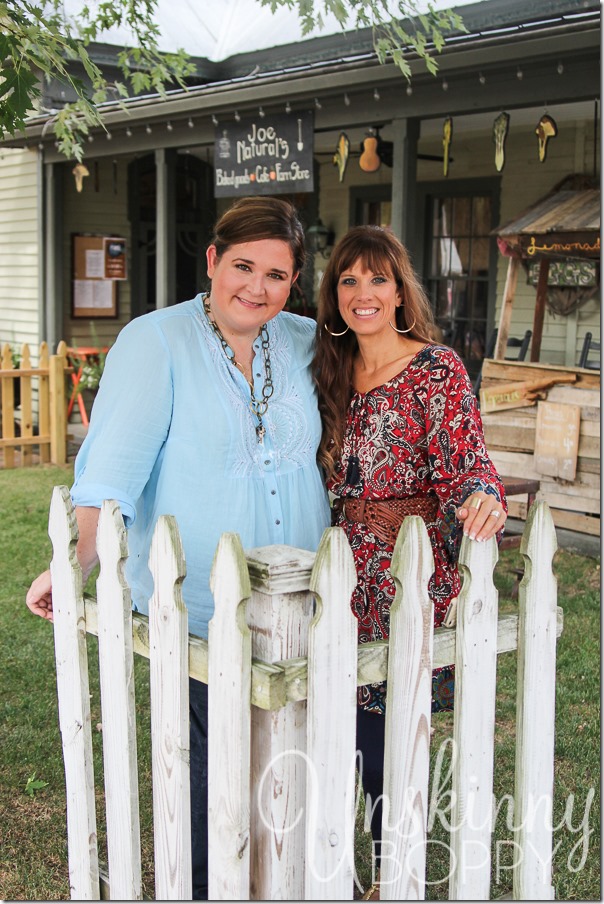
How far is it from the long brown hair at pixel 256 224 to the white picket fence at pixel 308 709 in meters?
0.77

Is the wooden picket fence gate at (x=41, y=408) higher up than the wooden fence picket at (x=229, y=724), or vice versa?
the wooden picket fence gate at (x=41, y=408)

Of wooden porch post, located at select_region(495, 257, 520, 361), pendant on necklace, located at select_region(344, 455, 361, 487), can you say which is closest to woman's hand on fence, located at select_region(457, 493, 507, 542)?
pendant on necklace, located at select_region(344, 455, 361, 487)

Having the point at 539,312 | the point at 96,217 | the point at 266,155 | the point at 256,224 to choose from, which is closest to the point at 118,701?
the point at 256,224

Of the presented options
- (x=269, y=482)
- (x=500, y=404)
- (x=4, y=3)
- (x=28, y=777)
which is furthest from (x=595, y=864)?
(x=500, y=404)

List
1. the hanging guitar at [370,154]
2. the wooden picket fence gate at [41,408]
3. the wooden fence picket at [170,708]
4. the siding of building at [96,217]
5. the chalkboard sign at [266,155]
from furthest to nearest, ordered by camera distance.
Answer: the siding of building at [96,217], the wooden picket fence gate at [41,408], the hanging guitar at [370,154], the chalkboard sign at [266,155], the wooden fence picket at [170,708]

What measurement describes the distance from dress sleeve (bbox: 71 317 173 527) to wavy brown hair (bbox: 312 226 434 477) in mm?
487

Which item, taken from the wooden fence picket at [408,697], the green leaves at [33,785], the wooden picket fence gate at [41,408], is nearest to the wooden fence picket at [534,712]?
the wooden fence picket at [408,697]

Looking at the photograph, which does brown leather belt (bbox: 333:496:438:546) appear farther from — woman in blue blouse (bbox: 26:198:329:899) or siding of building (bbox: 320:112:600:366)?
siding of building (bbox: 320:112:600:366)

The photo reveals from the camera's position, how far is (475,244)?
10.9 metres

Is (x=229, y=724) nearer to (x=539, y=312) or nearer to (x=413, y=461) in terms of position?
(x=413, y=461)

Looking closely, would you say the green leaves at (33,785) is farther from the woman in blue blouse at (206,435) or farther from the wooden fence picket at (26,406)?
the wooden fence picket at (26,406)

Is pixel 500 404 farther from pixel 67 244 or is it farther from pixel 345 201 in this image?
pixel 67 244

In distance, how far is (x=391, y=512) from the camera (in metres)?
2.56

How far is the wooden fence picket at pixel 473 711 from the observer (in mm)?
1997
